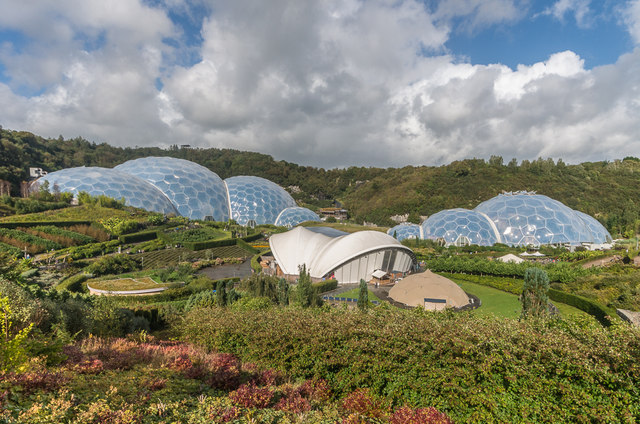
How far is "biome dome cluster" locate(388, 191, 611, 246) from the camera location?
127ft

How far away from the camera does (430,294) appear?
58.4 feet

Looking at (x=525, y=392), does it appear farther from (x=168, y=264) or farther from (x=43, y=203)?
(x=43, y=203)

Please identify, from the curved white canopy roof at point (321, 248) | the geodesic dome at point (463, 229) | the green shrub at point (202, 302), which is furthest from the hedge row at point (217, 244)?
the geodesic dome at point (463, 229)

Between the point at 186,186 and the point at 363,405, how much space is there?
4883 cm

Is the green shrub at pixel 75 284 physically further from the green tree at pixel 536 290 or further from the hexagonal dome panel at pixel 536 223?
the hexagonal dome panel at pixel 536 223

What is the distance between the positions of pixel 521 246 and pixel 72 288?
142 feet

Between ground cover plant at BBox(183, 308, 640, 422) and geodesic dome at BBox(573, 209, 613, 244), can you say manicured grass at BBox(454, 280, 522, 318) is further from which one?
geodesic dome at BBox(573, 209, 613, 244)

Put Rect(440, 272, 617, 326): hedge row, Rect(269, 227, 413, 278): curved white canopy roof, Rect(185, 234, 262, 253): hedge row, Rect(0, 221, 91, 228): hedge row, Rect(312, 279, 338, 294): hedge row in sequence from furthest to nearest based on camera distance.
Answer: Rect(185, 234, 262, 253): hedge row → Rect(0, 221, 91, 228): hedge row → Rect(269, 227, 413, 278): curved white canopy roof → Rect(312, 279, 338, 294): hedge row → Rect(440, 272, 617, 326): hedge row

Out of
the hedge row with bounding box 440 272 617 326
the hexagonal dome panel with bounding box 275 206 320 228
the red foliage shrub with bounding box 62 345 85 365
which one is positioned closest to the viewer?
the red foliage shrub with bounding box 62 345 85 365

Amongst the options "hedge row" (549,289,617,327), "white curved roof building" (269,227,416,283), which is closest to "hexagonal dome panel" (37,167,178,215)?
"white curved roof building" (269,227,416,283)

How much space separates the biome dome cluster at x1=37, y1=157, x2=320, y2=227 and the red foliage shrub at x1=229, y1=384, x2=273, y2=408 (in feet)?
138

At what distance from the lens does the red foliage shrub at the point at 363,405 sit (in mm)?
4941

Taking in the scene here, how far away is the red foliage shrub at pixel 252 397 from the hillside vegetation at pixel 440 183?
55.0 metres

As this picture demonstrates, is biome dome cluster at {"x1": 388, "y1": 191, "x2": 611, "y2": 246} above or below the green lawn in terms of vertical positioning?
above
